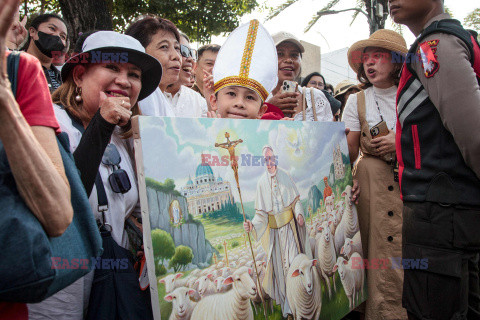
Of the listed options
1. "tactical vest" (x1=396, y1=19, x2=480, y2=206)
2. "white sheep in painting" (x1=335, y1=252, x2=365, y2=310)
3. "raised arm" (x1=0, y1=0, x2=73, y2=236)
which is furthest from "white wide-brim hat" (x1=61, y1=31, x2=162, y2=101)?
"white sheep in painting" (x1=335, y1=252, x2=365, y2=310)

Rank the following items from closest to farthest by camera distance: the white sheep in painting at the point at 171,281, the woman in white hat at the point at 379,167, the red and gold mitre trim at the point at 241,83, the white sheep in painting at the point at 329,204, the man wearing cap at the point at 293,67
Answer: the white sheep in painting at the point at 171,281, the red and gold mitre trim at the point at 241,83, the white sheep in painting at the point at 329,204, the woman in white hat at the point at 379,167, the man wearing cap at the point at 293,67

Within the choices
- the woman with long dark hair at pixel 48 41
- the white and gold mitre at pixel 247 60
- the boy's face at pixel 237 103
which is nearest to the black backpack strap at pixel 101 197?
the boy's face at pixel 237 103

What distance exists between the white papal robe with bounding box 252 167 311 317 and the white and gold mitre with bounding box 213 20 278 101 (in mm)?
628

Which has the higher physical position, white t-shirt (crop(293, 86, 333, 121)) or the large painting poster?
white t-shirt (crop(293, 86, 333, 121))

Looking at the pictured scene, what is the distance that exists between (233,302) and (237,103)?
111 centimetres

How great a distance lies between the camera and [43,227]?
970 millimetres

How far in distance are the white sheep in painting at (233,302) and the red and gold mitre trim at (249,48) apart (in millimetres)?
1161

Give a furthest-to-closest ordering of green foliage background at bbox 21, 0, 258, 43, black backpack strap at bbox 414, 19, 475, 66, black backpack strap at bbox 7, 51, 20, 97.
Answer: green foliage background at bbox 21, 0, 258, 43, black backpack strap at bbox 414, 19, 475, 66, black backpack strap at bbox 7, 51, 20, 97

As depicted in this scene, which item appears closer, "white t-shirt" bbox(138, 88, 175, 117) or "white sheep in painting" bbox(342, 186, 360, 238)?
"white t-shirt" bbox(138, 88, 175, 117)

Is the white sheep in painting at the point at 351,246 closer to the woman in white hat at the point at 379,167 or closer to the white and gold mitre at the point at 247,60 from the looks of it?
the woman in white hat at the point at 379,167

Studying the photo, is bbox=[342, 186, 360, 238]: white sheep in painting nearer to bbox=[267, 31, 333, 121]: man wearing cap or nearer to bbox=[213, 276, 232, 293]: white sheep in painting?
bbox=[267, 31, 333, 121]: man wearing cap

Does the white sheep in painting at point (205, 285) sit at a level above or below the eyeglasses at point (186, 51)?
below

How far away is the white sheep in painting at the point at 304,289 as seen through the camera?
1.89m

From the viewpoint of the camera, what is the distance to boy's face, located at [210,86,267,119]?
2.20 meters
